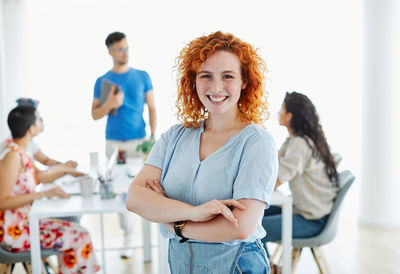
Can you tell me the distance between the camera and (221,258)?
4.98ft

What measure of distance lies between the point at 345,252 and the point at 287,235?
1.32 m

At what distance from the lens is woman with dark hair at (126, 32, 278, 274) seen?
145cm

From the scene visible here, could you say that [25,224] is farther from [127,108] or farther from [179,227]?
[179,227]

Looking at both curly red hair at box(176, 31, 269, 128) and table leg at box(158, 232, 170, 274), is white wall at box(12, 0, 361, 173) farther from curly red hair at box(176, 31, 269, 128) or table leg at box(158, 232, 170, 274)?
curly red hair at box(176, 31, 269, 128)

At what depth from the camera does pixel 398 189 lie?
14.1 feet

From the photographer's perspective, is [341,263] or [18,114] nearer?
[18,114]

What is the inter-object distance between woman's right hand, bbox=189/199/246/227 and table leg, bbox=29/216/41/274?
1285 millimetres

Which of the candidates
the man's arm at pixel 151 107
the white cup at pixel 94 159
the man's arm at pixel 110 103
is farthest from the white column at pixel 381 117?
the white cup at pixel 94 159

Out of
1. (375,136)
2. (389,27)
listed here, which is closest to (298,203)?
(375,136)

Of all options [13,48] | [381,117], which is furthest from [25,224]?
[381,117]

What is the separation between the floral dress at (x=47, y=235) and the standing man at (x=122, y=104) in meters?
0.98

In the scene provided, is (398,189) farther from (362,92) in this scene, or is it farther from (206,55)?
(206,55)

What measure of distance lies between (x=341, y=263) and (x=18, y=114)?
2503 mm

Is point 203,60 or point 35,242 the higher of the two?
point 203,60
